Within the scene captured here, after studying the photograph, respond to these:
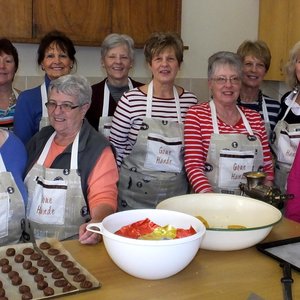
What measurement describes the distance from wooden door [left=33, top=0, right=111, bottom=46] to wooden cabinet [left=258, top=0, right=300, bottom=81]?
115cm

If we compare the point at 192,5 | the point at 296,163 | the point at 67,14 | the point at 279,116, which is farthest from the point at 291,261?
the point at 192,5

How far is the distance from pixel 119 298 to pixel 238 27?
2757 millimetres

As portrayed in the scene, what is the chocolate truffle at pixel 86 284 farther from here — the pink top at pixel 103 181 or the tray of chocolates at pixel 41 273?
the pink top at pixel 103 181

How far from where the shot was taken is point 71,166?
155 cm

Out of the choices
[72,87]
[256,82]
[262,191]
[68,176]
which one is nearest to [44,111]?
[72,87]

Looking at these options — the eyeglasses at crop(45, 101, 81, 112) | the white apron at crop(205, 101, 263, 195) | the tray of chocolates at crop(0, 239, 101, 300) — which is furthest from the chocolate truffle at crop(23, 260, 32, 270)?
the white apron at crop(205, 101, 263, 195)

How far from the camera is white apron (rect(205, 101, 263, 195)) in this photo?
1.87 meters

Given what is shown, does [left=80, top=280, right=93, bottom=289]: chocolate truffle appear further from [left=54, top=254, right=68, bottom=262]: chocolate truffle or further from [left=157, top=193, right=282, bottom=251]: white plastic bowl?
[left=157, top=193, right=282, bottom=251]: white plastic bowl

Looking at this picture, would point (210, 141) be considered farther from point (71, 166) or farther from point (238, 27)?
point (238, 27)

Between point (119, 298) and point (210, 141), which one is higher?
point (210, 141)

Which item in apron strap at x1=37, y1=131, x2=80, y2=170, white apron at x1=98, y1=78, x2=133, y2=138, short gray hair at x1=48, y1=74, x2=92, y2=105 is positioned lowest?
apron strap at x1=37, y1=131, x2=80, y2=170

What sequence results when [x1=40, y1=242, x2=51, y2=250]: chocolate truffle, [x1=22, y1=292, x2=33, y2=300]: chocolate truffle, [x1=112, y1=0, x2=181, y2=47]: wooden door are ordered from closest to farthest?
[x1=22, y1=292, x2=33, y2=300]: chocolate truffle
[x1=40, y1=242, x2=51, y2=250]: chocolate truffle
[x1=112, y1=0, x2=181, y2=47]: wooden door

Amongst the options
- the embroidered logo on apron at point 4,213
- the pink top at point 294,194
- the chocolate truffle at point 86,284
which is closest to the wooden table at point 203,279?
the chocolate truffle at point 86,284

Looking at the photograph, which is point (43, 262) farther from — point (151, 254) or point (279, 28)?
point (279, 28)
